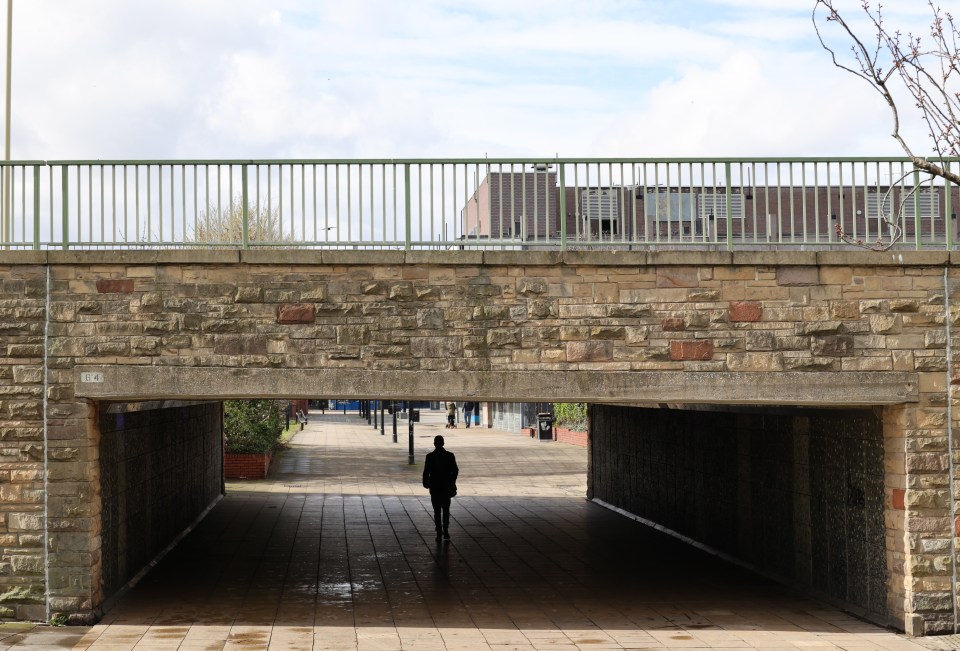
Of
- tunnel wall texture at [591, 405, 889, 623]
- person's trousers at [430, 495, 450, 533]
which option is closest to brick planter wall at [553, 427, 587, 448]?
tunnel wall texture at [591, 405, 889, 623]

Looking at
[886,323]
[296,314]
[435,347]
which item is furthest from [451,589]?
[886,323]

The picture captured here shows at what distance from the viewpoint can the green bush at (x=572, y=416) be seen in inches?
1485

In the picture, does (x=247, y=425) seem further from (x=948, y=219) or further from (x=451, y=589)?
(x=948, y=219)

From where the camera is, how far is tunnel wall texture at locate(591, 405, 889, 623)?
12164 millimetres

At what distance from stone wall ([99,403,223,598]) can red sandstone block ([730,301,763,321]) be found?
6488 millimetres

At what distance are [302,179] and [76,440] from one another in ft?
11.3

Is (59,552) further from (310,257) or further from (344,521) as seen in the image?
(344,521)


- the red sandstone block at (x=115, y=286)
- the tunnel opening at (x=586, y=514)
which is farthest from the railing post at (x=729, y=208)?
the red sandstone block at (x=115, y=286)

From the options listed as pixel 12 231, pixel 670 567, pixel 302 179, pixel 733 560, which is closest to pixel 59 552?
pixel 12 231

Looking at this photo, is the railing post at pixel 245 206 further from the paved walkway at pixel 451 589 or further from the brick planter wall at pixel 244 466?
the brick planter wall at pixel 244 466

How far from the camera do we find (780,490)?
47.2ft

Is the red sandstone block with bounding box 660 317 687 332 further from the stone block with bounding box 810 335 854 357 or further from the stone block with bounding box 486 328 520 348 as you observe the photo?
the stone block with bounding box 486 328 520 348

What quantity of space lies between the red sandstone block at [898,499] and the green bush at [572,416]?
25.3 metres

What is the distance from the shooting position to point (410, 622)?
1174 centimetres
